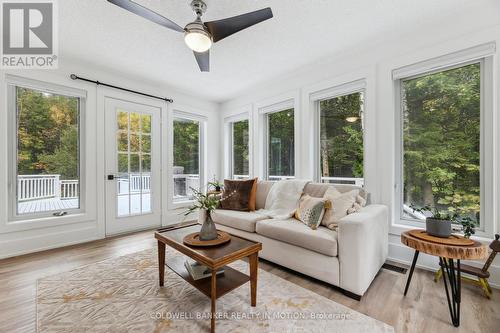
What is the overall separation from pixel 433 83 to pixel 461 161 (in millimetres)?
885

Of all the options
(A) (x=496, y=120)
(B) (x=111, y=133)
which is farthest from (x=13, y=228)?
(A) (x=496, y=120)

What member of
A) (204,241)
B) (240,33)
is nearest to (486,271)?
(204,241)

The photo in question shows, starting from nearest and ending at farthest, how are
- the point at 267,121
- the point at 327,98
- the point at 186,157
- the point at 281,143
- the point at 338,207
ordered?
the point at 338,207
the point at 327,98
the point at 281,143
the point at 267,121
the point at 186,157

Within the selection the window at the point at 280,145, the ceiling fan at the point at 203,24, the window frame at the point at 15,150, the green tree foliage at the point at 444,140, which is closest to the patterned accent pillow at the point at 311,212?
the green tree foliage at the point at 444,140

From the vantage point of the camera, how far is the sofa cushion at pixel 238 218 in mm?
2658

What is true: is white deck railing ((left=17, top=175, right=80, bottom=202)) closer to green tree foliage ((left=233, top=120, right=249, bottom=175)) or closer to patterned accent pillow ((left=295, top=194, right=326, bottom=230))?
green tree foliage ((left=233, top=120, right=249, bottom=175))

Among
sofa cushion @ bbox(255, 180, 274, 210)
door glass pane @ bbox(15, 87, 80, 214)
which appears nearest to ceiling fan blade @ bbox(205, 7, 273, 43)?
sofa cushion @ bbox(255, 180, 274, 210)

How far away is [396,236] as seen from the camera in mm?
2576

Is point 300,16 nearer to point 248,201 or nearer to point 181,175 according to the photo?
point 248,201

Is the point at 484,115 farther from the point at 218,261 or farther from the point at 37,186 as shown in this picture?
the point at 37,186

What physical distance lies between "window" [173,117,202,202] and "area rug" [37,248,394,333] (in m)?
2.37

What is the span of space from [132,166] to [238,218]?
7.10ft

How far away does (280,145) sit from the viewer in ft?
13.3

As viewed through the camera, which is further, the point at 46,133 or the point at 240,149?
the point at 240,149
